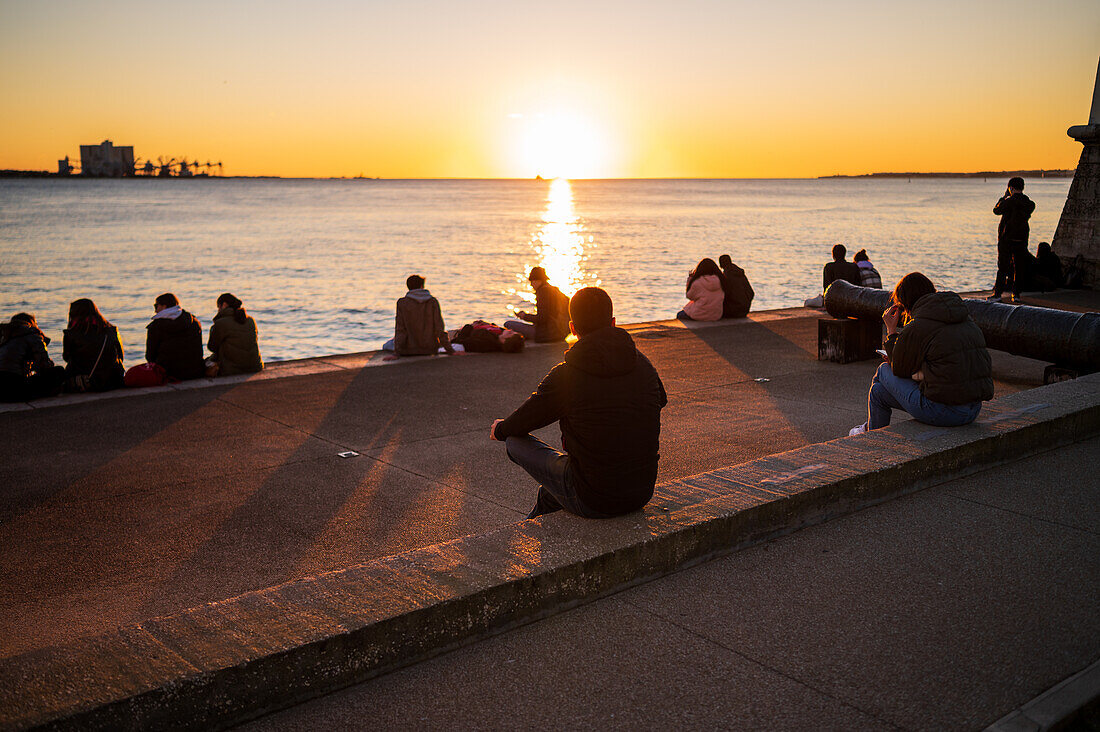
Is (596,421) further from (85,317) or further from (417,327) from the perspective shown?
(417,327)

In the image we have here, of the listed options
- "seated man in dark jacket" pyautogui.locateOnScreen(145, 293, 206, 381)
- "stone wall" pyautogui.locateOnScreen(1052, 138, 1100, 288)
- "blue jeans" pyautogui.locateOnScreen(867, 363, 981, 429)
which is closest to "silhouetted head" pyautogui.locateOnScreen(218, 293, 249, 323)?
"seated man in dark jacket" pyautogui.locateOnScreen(145, 293, 206, 381)

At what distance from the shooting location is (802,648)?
358cm

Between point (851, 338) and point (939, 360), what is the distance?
5.57 m

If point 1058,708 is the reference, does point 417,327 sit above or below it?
above

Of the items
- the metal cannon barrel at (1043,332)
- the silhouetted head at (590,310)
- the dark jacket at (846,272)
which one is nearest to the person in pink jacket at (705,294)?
the dark jacket at (846,272)

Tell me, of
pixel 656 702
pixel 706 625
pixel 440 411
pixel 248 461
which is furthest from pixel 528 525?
pixel 440 411

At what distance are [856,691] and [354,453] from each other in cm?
507

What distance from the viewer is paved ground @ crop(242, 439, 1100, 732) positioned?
124 inches

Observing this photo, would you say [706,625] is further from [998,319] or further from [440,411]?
[998,319]

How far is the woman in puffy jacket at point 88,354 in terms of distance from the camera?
9.96 m

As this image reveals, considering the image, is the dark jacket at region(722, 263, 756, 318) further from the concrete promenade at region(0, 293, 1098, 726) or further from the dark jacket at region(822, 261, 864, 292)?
the concrete promenade at region(0, 293, 1098, 726)

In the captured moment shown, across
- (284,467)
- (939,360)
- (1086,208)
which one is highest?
(1086,208)

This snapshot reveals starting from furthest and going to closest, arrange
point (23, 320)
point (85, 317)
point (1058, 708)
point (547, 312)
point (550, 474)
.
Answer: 1. point (547, 312)
2. point (85, 317)
3. point (23, 320)
4. point (550, 474)
5. point (1058, 708)

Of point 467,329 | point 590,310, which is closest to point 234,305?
point 467,329
